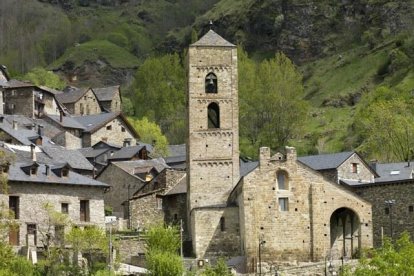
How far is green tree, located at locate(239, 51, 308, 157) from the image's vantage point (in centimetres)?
12825

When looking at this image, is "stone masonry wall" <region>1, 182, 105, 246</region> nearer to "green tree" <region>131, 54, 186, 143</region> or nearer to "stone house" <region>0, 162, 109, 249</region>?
"stone house" <region>0, 162, 109, 249</region>

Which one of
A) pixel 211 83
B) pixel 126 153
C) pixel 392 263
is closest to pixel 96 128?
pixel 126 153

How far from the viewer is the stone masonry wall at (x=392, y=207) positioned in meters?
83.6

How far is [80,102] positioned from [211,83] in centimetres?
5773

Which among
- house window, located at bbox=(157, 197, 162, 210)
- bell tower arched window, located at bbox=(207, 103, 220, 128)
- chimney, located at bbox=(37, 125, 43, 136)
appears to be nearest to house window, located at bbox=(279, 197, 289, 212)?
bell tower arched window, located at bbox=(207, 103, 220, 128)

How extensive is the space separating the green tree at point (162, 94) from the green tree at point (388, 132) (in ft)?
86.0

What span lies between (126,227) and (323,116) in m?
58.2

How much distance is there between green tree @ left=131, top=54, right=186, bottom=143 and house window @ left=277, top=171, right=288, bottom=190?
59015mm

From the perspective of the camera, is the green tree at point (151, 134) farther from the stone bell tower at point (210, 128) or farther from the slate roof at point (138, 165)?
the stone bell tower at point (210, 128)

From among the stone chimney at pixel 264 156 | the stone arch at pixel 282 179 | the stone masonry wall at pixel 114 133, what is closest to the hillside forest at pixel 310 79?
the stone masonry wall at pixel 114 133

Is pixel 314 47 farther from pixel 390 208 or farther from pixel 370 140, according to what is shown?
pixel 390 208

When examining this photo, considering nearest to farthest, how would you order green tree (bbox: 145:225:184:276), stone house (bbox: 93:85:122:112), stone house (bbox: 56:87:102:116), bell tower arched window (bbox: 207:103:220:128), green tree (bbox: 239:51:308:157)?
green tree (bbox: 145:225:184:276)
bell tower arched window (bbox: 207:103:220:128)
green tree (bbox: 239:51:308:157)
stone house (bbox: 56:87:102:116)
stone house (bbox: 93:85:122:112)

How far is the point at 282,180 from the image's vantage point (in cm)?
7819

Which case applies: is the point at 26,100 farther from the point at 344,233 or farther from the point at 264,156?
the point at 344,233
